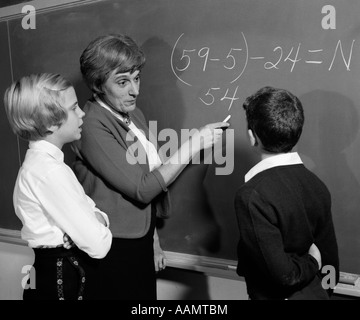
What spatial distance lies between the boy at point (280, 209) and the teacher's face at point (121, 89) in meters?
0.45

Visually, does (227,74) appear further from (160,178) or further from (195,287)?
(195,287)

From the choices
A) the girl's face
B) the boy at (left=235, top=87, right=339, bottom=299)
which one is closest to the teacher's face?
the girl's face

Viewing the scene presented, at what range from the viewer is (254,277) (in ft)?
4.35

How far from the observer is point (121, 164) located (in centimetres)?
149

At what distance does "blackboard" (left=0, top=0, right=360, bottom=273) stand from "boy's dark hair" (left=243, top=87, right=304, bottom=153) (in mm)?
346

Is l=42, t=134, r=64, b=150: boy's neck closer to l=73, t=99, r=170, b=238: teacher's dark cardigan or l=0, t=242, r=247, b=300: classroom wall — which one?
l=73, t=99, r=170, b=238: teacher's dark cardigan

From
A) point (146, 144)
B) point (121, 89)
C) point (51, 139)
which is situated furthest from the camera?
point (146, 144)

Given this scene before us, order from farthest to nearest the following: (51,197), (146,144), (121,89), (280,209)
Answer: (146,144) → (121,89) → (51,197) → (280,209)

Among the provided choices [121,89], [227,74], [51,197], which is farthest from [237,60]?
[51,197]

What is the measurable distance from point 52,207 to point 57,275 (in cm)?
22

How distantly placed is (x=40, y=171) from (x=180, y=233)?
0.79 metres

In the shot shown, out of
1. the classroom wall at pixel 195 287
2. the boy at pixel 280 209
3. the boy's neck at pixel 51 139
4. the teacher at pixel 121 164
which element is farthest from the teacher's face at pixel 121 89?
the classroom wall at pixel 195 287

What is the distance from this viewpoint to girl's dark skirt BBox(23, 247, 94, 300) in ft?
4.54
